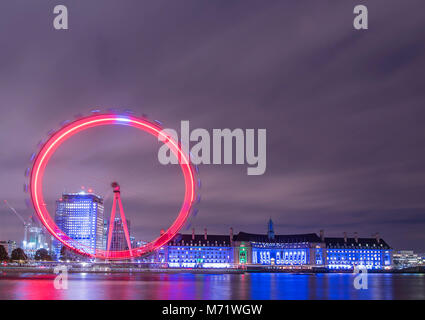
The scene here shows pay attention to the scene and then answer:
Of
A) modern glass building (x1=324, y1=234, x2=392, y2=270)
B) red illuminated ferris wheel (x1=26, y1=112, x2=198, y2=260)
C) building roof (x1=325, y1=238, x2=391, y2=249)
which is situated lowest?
modern glass building (x1=324, y1=234, x2=392, y2=270)

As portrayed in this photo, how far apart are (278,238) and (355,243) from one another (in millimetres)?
28157

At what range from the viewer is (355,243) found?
193000 millimetres

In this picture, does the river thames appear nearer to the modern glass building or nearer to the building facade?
the building facade

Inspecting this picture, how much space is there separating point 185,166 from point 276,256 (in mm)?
153649

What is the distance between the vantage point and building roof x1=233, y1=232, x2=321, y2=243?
18488 centimetres

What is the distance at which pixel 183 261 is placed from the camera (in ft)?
571

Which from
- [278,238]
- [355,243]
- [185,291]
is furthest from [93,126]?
[355,243]

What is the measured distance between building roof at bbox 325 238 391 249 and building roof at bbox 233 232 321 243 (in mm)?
6176

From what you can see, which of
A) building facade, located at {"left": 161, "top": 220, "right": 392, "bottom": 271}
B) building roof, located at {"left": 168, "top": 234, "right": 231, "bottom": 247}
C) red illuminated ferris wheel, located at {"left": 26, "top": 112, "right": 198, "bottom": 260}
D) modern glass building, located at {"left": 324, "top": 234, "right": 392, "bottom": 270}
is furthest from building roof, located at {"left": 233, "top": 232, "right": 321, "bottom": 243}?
red illuminated ferris wheel, located at {"left": 26, "top": 112, "right": 198, "bottom": 260}

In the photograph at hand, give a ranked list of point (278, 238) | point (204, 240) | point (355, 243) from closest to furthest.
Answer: point (204, 240) → point (355, 243) → point (278, 238)

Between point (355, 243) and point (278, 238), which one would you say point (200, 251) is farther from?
point (355, 243)

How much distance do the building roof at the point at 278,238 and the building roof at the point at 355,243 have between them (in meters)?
6.18

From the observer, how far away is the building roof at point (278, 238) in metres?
185
